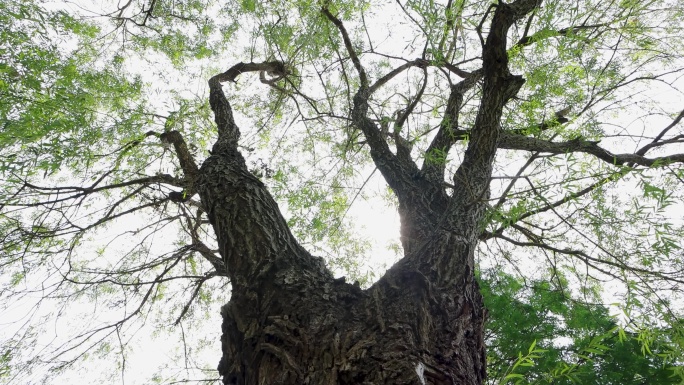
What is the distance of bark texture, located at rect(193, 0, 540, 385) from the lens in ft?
4.15

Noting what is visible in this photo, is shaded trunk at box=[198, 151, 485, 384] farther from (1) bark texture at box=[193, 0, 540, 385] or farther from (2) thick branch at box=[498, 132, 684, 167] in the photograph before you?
(2) thick branch at box=[498, 132, 684, 167]

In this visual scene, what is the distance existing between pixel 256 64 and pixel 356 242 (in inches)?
69.2

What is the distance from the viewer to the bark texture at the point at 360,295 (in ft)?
4.15

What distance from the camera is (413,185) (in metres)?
2.43

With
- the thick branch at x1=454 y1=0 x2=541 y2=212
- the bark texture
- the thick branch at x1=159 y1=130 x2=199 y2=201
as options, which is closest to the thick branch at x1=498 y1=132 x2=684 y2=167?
the thick branch at x1=454 y1=0 x2=541 y2=212

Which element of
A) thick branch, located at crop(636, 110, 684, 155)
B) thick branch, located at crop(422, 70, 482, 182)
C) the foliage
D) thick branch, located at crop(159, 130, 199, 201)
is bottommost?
the foliage

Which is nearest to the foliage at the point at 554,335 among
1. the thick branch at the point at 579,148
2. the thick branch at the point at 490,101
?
the thick branch at the point at 579,148

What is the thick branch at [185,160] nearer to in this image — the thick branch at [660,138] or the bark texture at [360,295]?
the bark texture at [360,295]

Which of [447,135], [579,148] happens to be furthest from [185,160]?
[579,148]

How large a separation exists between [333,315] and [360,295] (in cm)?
19

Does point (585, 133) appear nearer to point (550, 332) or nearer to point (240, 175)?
point (550, 332)

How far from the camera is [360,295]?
5.26 feet

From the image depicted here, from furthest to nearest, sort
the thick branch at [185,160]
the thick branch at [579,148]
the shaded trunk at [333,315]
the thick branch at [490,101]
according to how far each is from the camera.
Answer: the thick branch at [185,160] < the thick branch at [579,148] < the thick branch at [490,101] < the shaded trunk at [333,315]

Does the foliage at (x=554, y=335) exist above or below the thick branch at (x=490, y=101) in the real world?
below
